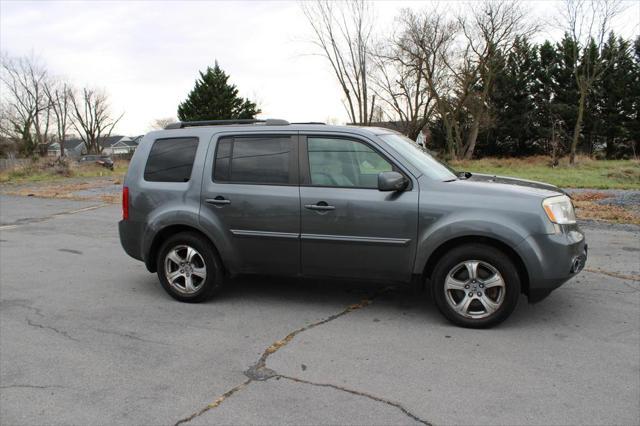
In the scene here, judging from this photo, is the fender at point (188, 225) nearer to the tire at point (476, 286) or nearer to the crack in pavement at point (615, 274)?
the tire at point (476, 286)

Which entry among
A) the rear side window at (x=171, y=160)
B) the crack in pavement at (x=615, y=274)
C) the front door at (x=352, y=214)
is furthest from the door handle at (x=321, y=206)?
the crack in pavement at (x=615, y=274)

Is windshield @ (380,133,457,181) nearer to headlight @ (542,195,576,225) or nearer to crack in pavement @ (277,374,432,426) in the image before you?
headlight @ (542,195,576,225)

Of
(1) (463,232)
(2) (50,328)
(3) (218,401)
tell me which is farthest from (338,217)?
(2) (50,328)

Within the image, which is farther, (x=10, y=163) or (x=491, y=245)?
(x=10, y=163)

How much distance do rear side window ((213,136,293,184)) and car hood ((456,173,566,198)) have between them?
1.67 metres

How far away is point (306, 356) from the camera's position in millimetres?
4086

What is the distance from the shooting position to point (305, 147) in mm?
5152

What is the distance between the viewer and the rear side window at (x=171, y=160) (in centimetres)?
553

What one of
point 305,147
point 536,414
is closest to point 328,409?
point 536,414

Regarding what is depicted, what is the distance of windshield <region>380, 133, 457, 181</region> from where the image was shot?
195 inches

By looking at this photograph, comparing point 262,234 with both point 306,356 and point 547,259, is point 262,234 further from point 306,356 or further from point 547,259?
point 547,259

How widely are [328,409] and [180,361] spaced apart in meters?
1.34

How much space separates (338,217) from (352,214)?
0.45 feet

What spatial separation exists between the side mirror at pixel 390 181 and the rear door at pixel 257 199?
0.82m
